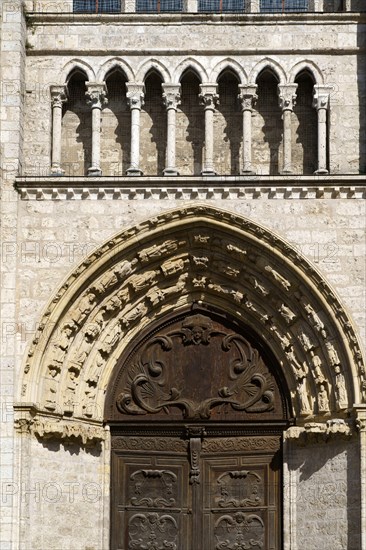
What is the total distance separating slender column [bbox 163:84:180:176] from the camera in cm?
1625

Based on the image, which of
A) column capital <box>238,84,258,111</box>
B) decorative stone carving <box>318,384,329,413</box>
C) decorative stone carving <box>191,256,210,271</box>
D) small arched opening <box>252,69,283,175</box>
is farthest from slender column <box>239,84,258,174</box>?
decorative stone carving <box>318,384,329,413</box>

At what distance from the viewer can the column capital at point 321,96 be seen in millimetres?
16391

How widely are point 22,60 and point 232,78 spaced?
2.49m

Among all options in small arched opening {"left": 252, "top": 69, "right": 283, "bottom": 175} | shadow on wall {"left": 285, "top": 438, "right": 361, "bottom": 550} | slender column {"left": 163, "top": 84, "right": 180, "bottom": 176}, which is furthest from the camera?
small arched opening {"left": 252, "top": 69, "right": 283, "bottom": 175}

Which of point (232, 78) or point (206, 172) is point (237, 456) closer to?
point (206, 172)

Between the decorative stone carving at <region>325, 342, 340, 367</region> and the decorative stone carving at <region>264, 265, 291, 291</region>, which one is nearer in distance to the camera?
the decorative stone carving at <region>325, 342, 340, 367</region>

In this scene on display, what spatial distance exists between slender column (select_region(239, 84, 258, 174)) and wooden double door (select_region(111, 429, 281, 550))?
10.4ft

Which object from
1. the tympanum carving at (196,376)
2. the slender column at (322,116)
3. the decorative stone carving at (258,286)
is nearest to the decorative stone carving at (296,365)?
the tympanum carving at (196,376)

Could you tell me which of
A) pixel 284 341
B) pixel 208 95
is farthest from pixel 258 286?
pixel 208 95

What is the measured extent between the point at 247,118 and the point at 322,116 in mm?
875

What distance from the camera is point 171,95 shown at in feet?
54.0

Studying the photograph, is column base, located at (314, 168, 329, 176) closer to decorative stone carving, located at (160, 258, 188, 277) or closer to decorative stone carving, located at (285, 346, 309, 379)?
decorative stone carving, located at (160, 258, 188, 277)

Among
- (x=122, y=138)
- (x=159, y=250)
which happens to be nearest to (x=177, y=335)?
(x=159, y=250)

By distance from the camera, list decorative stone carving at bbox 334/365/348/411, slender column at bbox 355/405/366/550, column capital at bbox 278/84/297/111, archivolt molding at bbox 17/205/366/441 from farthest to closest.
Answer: column capital at bbox 278/84/297/111
archivolt molding at bbox 17/205/366/441
decorative stone carving at bbox 334/365/348/411
slender column at bbox 355/405/366/550
